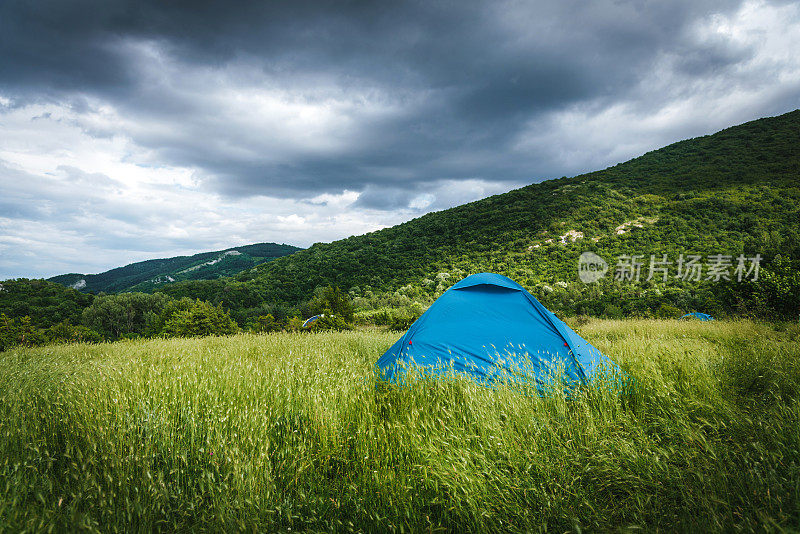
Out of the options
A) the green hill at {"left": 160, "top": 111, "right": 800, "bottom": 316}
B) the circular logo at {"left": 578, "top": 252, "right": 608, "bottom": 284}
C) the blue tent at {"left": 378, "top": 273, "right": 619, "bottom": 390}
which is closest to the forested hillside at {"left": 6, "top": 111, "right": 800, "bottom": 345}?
the green hill at {"left": 160, "top": 111, "right": 800, "bottom": 316}

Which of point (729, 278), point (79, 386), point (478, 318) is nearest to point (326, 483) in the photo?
point (79, 386)

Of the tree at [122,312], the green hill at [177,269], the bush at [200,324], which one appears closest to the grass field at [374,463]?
the bush at [200,324]

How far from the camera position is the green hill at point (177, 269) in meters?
75.8

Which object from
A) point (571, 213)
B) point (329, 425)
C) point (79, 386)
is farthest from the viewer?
point (571, 213)

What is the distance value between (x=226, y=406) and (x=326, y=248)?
55.0m

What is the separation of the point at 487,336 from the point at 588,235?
45628mm

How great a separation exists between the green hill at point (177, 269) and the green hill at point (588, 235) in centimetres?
3391

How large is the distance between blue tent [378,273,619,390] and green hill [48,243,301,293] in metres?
75.0

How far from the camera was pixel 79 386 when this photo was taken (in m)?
3.21

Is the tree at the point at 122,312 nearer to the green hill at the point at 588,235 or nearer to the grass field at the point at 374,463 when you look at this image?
the green hill at the point at 588,235

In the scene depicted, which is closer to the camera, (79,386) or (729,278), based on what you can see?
(79,386)

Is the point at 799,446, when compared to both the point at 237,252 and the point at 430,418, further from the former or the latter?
the point at 237,252

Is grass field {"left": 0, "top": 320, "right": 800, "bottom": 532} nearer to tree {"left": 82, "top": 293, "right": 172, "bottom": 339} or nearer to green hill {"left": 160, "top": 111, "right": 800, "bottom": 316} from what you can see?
green hill {"left": 160, "top": 111, "right": 800, "bottom": 316}

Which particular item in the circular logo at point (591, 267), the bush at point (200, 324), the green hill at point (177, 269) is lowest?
the circular logo at point (591, 267)
